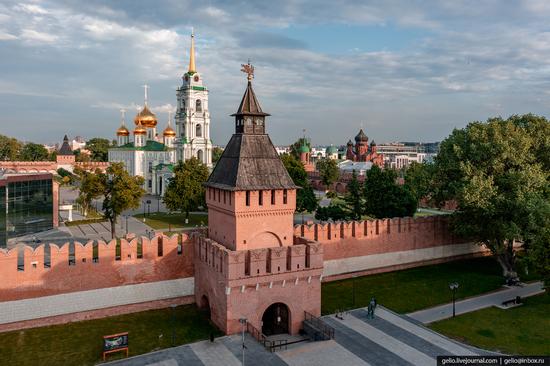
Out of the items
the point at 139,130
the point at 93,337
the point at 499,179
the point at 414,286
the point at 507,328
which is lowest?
the point at 93,337

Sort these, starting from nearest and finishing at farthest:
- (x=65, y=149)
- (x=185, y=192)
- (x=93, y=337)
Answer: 1. (x=93, y=337)
2. (x=185, y=192)
3. (x=65, y=149)

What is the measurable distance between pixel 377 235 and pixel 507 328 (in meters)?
12.6

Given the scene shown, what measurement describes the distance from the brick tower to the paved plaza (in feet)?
6.33

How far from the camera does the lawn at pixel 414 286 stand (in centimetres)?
2800

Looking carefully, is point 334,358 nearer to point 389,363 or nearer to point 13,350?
point 389,363

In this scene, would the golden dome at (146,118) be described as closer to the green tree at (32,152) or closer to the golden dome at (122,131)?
the golden dome at (122,131)

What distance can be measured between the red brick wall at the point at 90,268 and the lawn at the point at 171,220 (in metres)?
26.3

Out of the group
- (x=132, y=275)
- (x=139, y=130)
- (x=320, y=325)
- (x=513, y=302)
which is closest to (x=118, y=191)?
(x=132, y=275)

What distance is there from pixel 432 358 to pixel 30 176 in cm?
4097

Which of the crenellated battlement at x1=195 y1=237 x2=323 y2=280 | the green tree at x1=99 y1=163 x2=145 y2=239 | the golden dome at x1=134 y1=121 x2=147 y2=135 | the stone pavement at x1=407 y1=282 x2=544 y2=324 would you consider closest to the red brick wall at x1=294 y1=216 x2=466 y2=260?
the crenellated battlement at x1=195 y1=237 x2=323 y2=280

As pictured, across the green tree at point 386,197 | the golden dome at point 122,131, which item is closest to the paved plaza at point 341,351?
the green tree at point 386,197

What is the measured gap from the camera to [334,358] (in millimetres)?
20406

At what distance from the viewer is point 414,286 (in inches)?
1225

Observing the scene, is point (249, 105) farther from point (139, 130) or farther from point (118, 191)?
point (139, 130)
